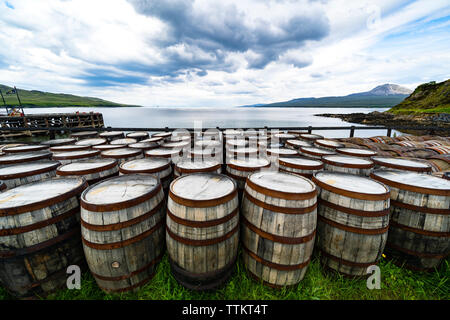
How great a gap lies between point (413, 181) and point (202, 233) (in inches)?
138

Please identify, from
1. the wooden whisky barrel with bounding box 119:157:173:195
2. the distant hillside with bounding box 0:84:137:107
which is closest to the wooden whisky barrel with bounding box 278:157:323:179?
the wooden whisky barrel with bounding box 119:157:173:195

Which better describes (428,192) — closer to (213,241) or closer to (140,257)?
(213,241)

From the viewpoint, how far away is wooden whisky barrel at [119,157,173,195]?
335 cm

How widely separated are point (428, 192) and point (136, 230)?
4.13 meters

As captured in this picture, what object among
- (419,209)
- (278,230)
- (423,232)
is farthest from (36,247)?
(423,232)

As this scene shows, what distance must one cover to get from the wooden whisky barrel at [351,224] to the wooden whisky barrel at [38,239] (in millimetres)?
3563

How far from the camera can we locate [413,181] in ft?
9.71

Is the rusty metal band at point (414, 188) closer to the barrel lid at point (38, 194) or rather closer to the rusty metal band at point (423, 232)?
the rusty metal band at point (423, 232)

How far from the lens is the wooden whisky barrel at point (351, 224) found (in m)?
2.45

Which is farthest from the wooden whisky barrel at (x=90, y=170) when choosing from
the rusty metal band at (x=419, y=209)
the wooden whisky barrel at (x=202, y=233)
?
the rusty metal band at (x=419, y=209)

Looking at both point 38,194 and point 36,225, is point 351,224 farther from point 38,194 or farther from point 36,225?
point 38,194

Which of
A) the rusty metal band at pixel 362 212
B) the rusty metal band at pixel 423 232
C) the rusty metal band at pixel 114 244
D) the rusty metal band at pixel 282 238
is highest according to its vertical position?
the rusty metal band at pixel 362 212

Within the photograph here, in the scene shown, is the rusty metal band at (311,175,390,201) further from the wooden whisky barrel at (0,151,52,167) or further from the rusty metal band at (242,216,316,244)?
the wooden whisky barrel at (0,151,52,167)
